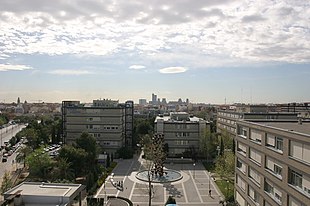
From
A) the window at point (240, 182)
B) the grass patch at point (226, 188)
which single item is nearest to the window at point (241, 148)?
the window at point (240, 182)

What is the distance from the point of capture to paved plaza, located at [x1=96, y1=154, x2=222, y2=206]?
106ft

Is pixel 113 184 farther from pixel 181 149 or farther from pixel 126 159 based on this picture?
pixel 181 149

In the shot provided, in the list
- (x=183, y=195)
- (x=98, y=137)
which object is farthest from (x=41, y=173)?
(x=98, y=137)

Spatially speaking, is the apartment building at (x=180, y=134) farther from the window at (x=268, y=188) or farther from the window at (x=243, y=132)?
the window at (x=268, y=188)

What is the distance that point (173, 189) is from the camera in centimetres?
3628

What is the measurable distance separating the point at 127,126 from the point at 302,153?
49.0m

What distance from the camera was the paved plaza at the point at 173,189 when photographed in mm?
32375

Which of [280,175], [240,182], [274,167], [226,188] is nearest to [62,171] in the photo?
[226,188]

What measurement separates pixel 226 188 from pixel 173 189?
6258 mm

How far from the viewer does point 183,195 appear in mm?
34000

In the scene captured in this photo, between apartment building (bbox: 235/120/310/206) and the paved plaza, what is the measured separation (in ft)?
20.9

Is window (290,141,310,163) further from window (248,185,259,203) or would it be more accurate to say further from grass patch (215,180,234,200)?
grass patch (215,180,234,200)

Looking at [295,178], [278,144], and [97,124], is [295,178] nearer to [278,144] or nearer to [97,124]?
[278,144]

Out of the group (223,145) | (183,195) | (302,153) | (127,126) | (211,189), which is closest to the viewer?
(302,153)
